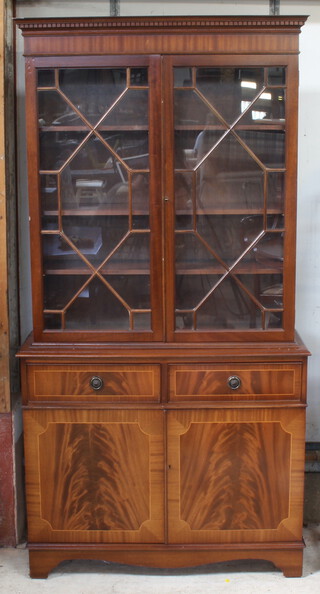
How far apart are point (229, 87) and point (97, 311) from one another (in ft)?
2.61

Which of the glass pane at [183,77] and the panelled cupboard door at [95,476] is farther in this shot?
the panelled cupboard door at [95,476]

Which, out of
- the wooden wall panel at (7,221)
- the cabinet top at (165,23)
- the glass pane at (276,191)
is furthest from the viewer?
the wooden wall panel at (7,221)

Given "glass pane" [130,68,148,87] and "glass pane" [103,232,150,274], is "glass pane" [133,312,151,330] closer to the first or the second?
"glass pane" [103,232,150,274]

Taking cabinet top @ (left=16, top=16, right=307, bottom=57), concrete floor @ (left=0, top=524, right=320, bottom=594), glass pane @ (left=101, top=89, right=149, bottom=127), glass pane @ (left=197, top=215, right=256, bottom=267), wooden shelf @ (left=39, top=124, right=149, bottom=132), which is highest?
cabinet top @ (left=16, top=16, right=307, bottom=57)

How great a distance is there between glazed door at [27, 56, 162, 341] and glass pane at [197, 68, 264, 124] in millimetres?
155

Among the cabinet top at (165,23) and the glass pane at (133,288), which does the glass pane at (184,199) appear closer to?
the glass pane at (133,288)

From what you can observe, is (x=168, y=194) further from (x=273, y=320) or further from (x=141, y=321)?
(x=273, y=320)

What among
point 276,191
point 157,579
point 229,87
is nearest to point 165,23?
point 229,87

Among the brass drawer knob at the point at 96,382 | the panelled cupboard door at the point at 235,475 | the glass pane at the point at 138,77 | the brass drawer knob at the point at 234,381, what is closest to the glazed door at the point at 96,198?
the glass pane at the point at 138,77

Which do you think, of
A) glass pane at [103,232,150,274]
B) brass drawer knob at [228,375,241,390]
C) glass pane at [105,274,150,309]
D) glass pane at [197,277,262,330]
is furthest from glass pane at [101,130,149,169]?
brass drawer knob at [228,375,241,390]

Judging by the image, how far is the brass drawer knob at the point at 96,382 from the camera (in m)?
2.12

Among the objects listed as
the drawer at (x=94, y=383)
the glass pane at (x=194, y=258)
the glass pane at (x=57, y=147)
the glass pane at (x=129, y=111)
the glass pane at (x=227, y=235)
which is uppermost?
the glass pane at (x=129, y=111)

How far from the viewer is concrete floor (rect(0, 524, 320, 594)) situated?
84.8 inches

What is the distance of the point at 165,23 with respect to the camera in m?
1.99
